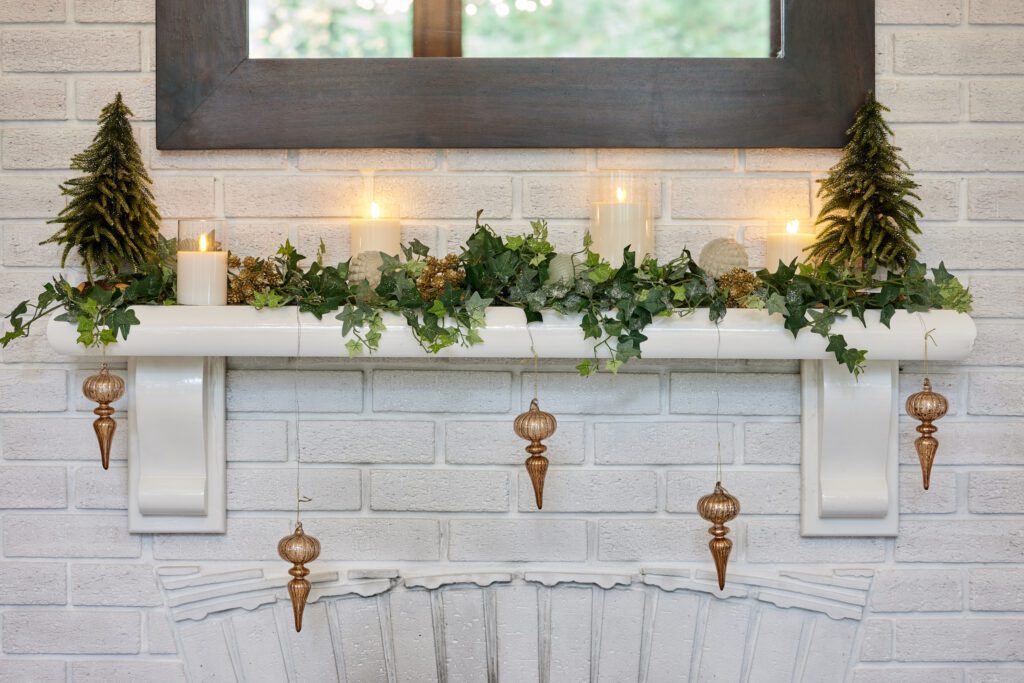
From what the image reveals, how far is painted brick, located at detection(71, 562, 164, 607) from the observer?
4.66 feet

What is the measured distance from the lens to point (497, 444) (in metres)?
1.41

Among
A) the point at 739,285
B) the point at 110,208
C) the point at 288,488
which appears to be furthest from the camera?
the point at 288,488

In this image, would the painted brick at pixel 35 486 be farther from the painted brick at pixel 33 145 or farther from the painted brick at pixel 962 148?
the painted brick at pixel 962 148

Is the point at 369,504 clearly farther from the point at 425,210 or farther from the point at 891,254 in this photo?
the point at 891,254

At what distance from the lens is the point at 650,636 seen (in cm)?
140

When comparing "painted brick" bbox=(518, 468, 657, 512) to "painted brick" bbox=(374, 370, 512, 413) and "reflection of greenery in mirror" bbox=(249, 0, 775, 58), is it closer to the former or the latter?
"painted brick" bbox=(374, 370, 512, 413)

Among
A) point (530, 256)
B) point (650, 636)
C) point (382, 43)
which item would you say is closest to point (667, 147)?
point (530, 256)

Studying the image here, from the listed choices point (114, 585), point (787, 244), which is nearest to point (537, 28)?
point (787, 244)

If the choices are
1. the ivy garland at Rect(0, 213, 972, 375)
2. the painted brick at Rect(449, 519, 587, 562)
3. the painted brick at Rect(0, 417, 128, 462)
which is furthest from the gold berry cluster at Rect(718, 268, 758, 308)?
the painted brick at Rect(0, 417, 128, 462)

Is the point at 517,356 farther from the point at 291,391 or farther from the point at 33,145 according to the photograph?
the point at 33,145

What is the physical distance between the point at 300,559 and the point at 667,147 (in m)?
0.77

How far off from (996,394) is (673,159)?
0.59 meters

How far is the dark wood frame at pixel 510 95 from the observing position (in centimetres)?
137

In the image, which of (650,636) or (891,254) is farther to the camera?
(650,636)
